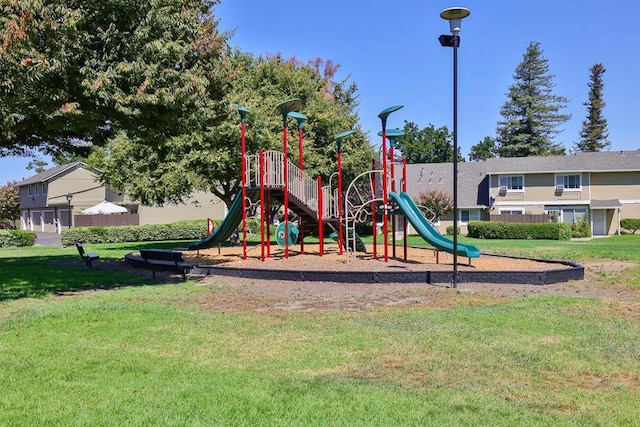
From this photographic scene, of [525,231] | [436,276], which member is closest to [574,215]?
[525,231]

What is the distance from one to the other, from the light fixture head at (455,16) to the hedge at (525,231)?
86.1 feet

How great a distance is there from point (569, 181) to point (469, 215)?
7.61 m

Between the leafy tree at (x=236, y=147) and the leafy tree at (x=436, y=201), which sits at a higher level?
the leafy tree at (x=236, y=147)

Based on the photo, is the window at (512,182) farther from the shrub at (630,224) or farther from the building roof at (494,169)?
the shrub at (630,224)

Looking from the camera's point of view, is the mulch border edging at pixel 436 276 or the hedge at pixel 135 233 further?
the hedge at pixel 135 233

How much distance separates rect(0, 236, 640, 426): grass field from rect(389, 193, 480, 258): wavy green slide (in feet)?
14.8

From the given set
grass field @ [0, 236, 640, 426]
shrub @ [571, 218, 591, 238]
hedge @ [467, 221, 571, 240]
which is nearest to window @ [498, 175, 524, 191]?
shrub @ [571, 218, 591, 238]

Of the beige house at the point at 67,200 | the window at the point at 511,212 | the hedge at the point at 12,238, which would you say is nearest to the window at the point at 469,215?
the window at the point at 511,212

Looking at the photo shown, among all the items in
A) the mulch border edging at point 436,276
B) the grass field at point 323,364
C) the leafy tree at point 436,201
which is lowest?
the grass field at point 323,364

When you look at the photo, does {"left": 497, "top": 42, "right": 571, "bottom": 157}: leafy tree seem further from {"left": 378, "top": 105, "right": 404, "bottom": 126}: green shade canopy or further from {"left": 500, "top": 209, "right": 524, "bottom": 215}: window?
{"left": 378, "top": 105, "right": 404, "bottom": 126}: green shade canopy

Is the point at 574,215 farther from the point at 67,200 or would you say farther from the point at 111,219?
the point at 67,200

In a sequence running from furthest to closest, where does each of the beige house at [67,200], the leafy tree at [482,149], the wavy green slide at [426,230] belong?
the leafy tree at [482,149] → the beige house at [67,200] → the wavy green slide at [426,230]

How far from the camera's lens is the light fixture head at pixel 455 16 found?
35.8 feet

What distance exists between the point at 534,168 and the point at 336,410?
4182cm
